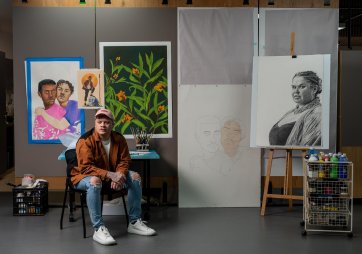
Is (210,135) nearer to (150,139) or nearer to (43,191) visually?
(150,139)

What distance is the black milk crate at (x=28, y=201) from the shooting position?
16.8 ft

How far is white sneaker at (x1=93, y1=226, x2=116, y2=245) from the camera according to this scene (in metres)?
4.04

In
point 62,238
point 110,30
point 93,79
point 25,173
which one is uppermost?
point 110,30

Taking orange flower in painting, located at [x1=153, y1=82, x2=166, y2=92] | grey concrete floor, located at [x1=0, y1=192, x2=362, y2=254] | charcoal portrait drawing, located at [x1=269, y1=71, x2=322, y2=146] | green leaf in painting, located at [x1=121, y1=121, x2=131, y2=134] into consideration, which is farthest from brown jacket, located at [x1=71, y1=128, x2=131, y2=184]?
charcoal portrait drawing, located at [x1=269, y1=71, x2=322, y2=146]

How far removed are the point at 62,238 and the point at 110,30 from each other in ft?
8.42

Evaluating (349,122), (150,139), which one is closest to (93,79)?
(150,139)

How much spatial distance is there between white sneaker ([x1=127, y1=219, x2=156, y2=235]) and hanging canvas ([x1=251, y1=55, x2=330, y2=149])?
1613 mm

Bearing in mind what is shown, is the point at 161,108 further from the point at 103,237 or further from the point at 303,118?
the point at 103,237

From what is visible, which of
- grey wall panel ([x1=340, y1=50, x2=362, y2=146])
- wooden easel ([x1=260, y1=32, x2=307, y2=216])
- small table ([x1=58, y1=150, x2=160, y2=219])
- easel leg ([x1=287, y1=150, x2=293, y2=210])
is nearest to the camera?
small table ([x1=58, y1=150, x2=160, y2=219])

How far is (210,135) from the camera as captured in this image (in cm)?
552

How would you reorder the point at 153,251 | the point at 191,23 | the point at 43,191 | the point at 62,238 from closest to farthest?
1. the point at 153,251
2. the point at 62,238
3. the point at 43,191
4. the point at 191,23

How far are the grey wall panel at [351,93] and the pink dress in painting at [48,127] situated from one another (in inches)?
134

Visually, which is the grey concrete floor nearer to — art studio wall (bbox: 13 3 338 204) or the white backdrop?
the white backdrop

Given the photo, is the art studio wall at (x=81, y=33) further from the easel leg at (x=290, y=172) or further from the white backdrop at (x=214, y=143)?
the easel leg at (x=290, y=172)
